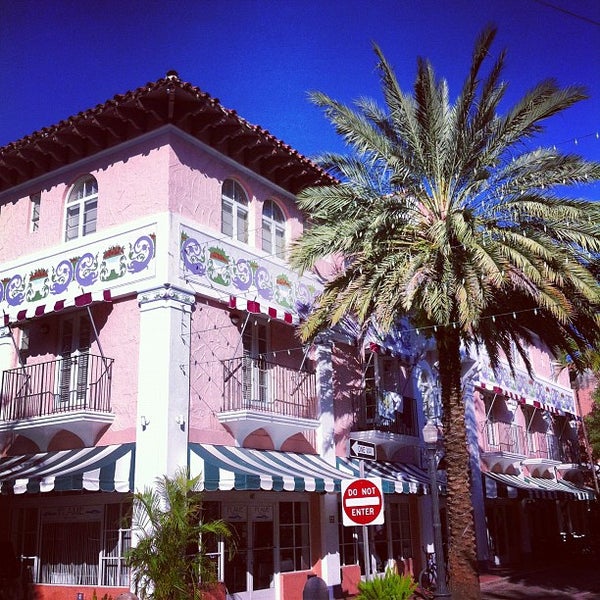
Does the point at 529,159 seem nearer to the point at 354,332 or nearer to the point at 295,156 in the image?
the point at 295,156

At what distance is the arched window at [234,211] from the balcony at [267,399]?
2809 mm

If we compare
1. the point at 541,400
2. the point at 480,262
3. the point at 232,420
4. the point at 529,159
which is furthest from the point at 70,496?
the point at 541,400

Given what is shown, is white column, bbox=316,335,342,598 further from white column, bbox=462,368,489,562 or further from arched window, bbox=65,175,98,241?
white column, bbox=462,368,489,562

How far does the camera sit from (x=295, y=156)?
17.0 metres

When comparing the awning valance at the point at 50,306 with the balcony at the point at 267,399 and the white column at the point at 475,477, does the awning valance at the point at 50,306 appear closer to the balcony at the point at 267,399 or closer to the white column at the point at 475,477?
the balcony at the point at 267,399

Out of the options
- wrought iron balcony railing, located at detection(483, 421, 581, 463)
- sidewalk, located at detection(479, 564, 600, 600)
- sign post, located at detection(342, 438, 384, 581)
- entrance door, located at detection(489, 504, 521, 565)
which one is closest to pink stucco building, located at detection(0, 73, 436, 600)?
sign post, located at detection(342, 438, 384, 581)

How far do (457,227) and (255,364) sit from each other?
5.19 metres

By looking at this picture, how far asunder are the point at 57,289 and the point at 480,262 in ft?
28.5

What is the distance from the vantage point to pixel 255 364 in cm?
1594

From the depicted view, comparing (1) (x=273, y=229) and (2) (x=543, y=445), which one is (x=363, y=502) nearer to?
(1) (x=273, y=229)

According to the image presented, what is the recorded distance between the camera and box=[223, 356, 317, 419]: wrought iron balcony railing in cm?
1495

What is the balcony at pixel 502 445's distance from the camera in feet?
85.4

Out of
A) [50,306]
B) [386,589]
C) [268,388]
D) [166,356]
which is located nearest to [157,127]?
[50,306]

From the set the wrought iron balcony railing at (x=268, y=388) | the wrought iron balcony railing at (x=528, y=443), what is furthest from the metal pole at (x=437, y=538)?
the wrought iron balcony railing at (x=528, y=443)
